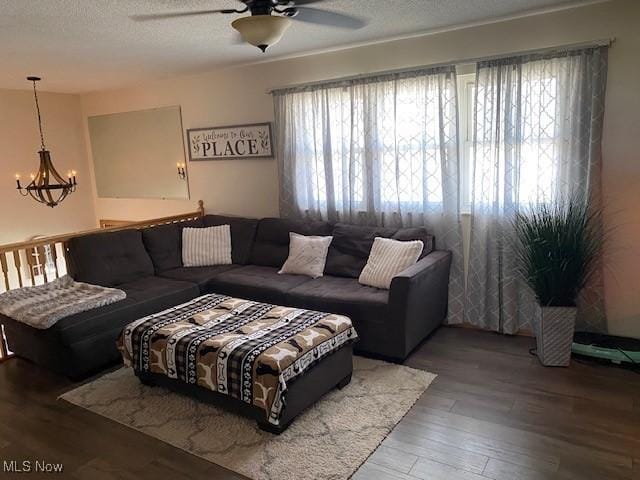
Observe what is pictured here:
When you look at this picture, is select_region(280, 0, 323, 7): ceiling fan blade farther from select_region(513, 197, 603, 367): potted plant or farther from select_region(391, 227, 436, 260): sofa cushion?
select_region(513, 197, 603, 367): potted plant

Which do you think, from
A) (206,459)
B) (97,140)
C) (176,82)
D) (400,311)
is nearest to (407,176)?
(400,311)

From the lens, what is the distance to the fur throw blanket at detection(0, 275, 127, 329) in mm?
3195

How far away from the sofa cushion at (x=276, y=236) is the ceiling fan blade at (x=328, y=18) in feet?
5.56

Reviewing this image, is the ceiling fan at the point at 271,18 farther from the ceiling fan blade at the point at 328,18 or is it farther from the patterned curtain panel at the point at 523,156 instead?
the patterned curtain panel at the point at 523,156

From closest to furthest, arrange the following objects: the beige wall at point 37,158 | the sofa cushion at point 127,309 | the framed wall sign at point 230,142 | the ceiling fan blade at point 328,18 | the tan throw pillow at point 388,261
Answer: the ceiling fan blade at point 328,18 < the sofa cushion at point 127,309 < the tan throw pillow at point 388,261 < the framed wall sign at point 230,142 < the beige wall at point 37,158

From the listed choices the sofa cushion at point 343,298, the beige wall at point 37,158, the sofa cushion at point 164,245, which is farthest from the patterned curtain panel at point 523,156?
the beige wall at point 37,158

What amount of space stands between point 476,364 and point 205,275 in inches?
95.4

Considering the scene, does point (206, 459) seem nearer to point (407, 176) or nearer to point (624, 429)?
point (624, 429)

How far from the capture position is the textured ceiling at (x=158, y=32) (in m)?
2.80

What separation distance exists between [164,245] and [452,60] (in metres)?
3.09

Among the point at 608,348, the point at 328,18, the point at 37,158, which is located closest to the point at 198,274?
the point at 328,18

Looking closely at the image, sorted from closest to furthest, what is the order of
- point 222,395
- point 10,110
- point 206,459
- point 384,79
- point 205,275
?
point 206,459 → point 222,395 → point 384,79 → point 205,275 → point 10,110

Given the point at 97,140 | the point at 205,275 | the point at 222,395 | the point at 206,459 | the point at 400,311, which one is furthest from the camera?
the point at 97,140

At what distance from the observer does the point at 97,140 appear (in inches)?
243
